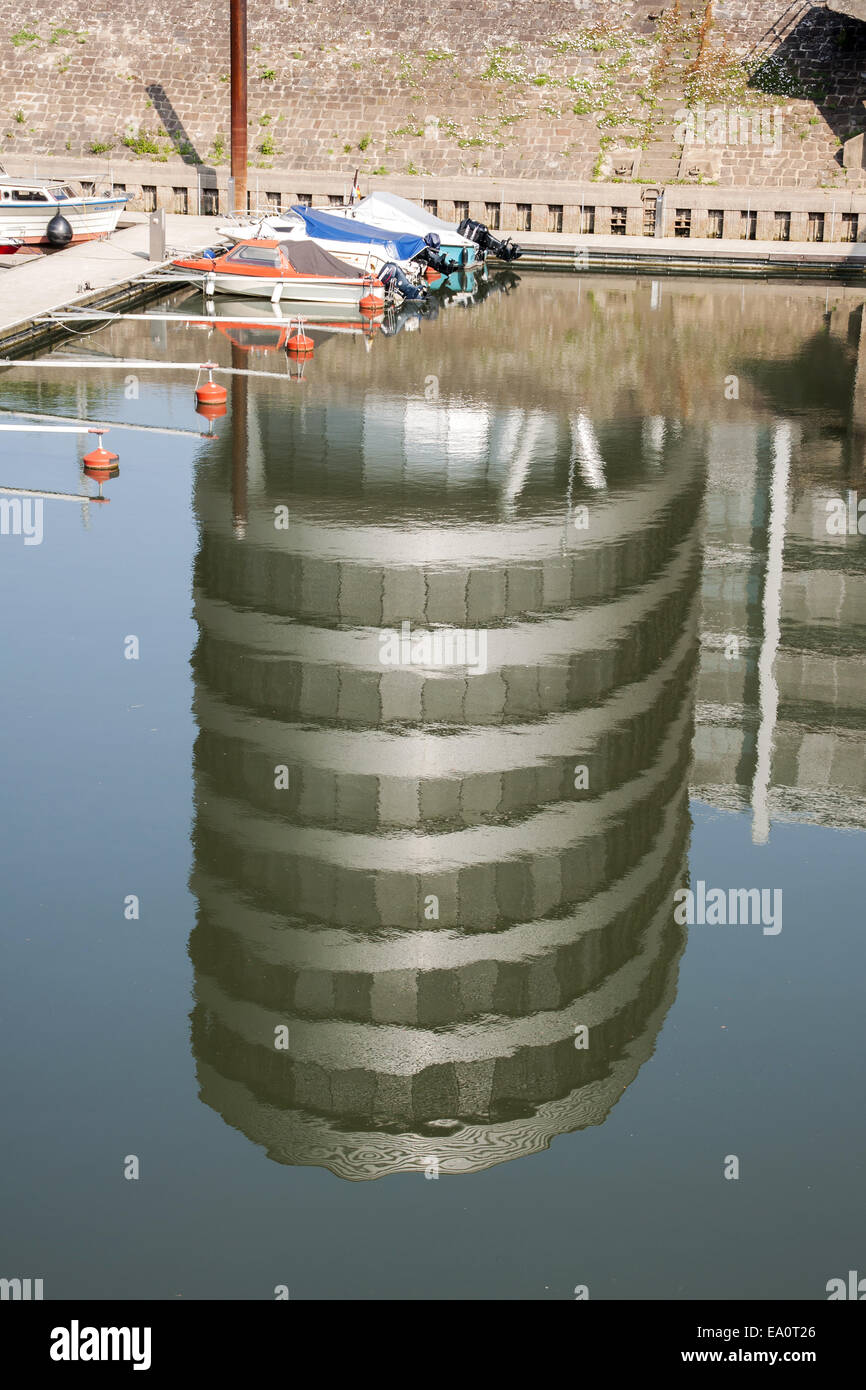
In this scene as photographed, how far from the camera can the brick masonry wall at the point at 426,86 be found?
214ft

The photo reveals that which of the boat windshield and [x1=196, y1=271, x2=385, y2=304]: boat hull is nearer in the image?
[x1=196, y1=271, x2=385, y2=304]: boat hull

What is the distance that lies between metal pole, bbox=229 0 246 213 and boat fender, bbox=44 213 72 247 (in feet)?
30.8

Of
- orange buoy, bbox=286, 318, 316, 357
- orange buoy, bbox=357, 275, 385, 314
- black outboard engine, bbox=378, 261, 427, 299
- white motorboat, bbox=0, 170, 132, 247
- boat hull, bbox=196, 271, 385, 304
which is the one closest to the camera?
orange buoy, bbox=286, 318, 316, 357

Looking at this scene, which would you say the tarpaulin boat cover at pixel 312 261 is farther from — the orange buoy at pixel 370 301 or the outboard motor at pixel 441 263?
the outboard motor at pixel 441 263

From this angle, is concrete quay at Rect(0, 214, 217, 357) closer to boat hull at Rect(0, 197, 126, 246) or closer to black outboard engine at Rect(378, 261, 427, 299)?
boat hull at Rect(0, 197, 126, 246)

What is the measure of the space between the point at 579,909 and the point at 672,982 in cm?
129

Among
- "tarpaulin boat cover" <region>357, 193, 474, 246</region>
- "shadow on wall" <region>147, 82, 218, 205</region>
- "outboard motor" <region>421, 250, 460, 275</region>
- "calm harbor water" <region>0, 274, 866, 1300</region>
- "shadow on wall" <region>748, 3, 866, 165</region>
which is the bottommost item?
"calm harbor water" <region>0, 274, 866, 1300</region>

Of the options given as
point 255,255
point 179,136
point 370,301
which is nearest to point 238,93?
point 179,136

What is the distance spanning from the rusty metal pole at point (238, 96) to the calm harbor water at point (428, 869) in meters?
33.2

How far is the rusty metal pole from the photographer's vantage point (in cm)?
5966

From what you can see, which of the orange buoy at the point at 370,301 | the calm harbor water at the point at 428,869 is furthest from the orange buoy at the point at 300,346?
the calm harbor water at the point at 428,869

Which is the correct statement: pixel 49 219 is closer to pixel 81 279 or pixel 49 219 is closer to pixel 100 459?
pixel 81 279

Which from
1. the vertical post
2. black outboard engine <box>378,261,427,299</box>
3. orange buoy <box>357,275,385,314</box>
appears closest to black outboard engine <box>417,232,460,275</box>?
black outboard engine <box>378,261,427,299</box>

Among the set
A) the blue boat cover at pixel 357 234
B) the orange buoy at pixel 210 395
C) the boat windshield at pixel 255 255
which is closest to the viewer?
the orange buoy at pixel 210 395
